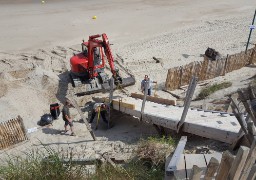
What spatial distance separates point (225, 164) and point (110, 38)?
20.5 meters

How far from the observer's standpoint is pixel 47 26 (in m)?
27.0

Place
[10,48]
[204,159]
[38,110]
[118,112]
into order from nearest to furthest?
1. [204,159]
2. [118,112]
3. [38,110]
4. [10,48]

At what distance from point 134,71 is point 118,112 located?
218 inches

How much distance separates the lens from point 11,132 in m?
11.9

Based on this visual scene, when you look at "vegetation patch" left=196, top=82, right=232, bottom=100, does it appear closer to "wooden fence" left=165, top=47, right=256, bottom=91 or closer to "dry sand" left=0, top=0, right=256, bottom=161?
"wooden fence" left=165, top=47, right=256, bottom=91

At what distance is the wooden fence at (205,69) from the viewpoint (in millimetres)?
15633

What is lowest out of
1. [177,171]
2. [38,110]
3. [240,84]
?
[38,110]

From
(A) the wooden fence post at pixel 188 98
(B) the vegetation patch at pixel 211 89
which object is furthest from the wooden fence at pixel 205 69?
(A) the wooden fence post at pixel 188 98

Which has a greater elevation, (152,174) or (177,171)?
(177,171)

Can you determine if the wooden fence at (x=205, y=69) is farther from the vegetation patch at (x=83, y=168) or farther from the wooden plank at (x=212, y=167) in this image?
the wooden plank at (x=212, y=167)

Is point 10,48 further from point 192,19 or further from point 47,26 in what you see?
point 192,19

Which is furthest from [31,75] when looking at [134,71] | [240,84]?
[240,84]

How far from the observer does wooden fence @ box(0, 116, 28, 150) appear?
38.3 ft

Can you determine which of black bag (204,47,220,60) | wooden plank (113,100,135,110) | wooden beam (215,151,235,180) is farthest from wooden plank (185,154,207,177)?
black bag (204,47,220,60)
